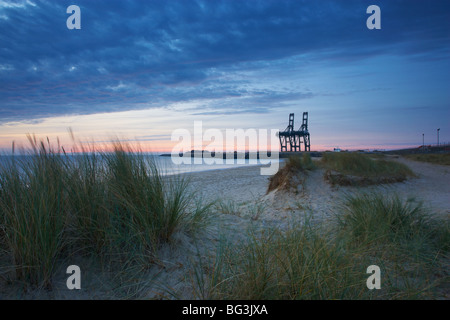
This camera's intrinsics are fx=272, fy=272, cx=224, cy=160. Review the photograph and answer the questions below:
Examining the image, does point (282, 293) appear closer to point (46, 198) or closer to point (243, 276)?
point (243, 276)

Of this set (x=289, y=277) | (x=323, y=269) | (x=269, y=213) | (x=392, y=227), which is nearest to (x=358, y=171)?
(x=269, y=213)

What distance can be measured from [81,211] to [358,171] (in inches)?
362

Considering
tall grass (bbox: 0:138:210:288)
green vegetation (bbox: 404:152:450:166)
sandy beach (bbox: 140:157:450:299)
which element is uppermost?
green vegetation (bbox: 404:152:450:166)

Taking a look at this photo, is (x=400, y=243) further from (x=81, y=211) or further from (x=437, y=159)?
(x=437, y=159)

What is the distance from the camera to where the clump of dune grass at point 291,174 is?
28.4 ft

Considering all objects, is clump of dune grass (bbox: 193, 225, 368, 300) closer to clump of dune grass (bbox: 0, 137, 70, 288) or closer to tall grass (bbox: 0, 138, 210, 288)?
tall grass (bbox: 0, 138, 210, 288)

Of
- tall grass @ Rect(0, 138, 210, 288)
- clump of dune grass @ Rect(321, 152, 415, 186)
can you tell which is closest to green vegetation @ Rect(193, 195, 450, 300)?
tall grass @ Rect(0, 138, 210, 288)

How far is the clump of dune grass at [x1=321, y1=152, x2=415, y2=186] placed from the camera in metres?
8.82

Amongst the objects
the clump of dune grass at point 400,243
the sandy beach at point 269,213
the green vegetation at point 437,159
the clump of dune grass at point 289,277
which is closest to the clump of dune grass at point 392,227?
the clump of dune grass at point 400,243

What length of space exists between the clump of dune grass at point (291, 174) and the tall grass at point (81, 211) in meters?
5.54

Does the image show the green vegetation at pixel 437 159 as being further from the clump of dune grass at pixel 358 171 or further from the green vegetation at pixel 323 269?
the green vegetation at pixel 323 269

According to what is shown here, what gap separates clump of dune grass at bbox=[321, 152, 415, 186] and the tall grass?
6.69m

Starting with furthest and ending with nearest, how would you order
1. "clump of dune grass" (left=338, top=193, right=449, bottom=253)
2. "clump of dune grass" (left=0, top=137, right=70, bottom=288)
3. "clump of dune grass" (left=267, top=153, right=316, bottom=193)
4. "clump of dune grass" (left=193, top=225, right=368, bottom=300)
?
"clump of dune grass" (left=267, top=153, right=316, bottom=193) → "clump of dune grass" (left=338, top=193, right=449, bottom=253) → "clump of dune grass" (left=0, top=137, right=70, bottom=288) → "clump of dune grass" (left=193, top=225, right=368, bottom=300)
